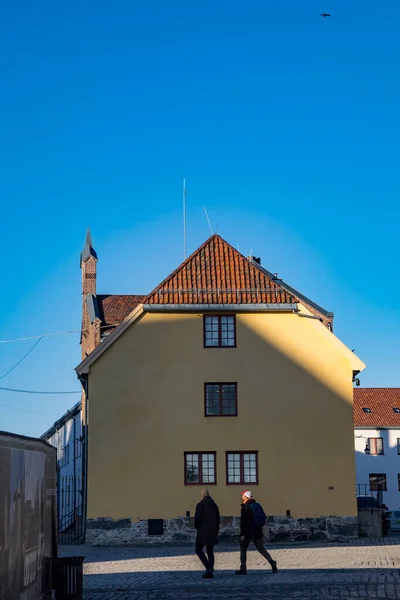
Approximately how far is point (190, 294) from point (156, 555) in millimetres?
9866

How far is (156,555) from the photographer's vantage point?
1035 inches

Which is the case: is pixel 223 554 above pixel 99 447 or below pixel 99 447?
below

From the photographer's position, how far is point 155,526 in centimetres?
3098

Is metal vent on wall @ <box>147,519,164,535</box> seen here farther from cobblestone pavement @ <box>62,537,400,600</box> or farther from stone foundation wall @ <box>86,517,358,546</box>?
cobblestone pavement @ <box>62,537,400,600</box>

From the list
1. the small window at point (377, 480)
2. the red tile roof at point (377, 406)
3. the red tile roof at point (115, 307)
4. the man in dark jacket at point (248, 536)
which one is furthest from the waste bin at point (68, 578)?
the red tile roof at point (377, 406)

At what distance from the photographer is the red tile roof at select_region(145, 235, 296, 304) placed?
32.7 meters

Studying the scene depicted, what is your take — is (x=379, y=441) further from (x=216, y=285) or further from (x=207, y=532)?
(x=207, y=532)

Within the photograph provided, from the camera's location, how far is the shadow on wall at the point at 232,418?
31.2 m

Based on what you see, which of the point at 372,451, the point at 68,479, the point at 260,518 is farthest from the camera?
the point at 372,451

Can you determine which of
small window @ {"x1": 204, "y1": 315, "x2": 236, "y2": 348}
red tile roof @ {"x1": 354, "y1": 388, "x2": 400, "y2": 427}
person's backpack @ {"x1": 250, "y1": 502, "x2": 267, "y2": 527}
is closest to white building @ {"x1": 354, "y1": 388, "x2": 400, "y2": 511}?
red tile roof @ {"x1": 354, "y1": 388, "x2": 400, "y2": 427}

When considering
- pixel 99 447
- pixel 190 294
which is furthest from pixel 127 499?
pixel 190 294

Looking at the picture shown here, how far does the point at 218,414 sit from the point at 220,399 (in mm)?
528

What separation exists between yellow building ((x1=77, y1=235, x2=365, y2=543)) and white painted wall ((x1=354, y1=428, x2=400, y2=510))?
4349 centimetres

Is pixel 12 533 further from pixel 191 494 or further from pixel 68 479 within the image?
pixel 68 479
